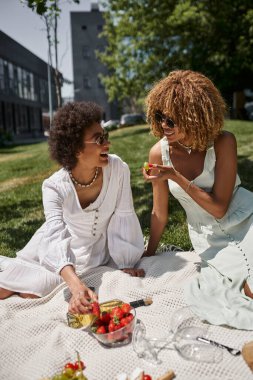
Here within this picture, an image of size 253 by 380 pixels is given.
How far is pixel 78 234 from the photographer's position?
3623mm

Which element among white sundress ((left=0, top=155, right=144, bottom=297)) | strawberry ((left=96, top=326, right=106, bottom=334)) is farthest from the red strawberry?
white sundress ((left=0, top=155, right=144, bottom=297))

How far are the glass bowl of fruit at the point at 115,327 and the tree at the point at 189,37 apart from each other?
21313mm

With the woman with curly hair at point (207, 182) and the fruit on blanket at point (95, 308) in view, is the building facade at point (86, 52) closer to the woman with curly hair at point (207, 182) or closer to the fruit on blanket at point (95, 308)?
the woman with curly hair at point (207, 182)

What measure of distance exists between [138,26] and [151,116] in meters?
22.9

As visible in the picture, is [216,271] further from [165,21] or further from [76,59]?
[76,59]

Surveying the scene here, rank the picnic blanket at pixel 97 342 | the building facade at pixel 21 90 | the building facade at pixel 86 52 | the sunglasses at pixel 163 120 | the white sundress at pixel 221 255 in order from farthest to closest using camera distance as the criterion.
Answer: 1. the building facade at pixel 86 52
2. the building facade at pixel 21 90
3. the sunglasses at pixel 163 120
4. the white sundress at pixel 221 255
5. the picnic blanket at pixel 97 342

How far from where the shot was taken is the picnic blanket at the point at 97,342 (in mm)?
2356

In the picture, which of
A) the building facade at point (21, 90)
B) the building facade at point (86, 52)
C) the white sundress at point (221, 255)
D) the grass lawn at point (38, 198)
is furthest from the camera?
the building facade at point (86, 52)

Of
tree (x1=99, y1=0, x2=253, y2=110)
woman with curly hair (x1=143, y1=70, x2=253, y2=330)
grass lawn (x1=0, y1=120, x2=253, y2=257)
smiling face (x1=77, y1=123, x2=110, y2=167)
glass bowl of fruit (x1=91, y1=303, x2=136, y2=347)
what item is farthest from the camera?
tree (x1=99, y1=0, x2=253, y2=110)

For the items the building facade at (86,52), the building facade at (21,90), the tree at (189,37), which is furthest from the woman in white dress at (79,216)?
the building facade at (86,52)

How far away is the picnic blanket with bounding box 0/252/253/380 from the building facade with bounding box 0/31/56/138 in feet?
105

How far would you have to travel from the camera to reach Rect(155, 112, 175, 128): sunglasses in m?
3.17

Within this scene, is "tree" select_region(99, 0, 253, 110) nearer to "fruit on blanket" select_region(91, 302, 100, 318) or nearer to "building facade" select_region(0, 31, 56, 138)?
"building facade" select_region(0, 31, 56, 138)

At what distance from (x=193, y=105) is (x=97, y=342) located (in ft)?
6.05
